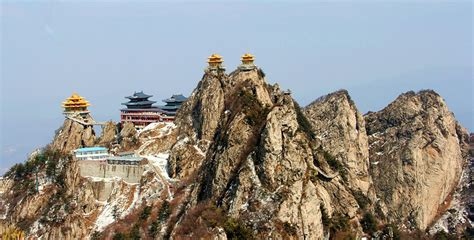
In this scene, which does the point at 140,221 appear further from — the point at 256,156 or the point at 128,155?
the point at 256,156

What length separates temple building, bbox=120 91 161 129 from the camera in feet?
353

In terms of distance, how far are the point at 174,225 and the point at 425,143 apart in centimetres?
5308

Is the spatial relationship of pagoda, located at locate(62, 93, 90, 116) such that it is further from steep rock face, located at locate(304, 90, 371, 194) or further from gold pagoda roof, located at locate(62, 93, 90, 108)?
steep rock face, located at locate(304, 90, 371, 194)

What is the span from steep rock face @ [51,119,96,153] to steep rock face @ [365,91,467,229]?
45173 millimetres

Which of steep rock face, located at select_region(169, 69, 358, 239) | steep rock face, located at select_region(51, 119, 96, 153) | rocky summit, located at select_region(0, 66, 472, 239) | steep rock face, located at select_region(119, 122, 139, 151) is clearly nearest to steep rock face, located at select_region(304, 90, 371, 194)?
rocky summit, located at select_region(0, 66, 472, 239)

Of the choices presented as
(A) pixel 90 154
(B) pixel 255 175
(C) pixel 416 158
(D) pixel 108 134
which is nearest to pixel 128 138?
(A) pixel 90 154

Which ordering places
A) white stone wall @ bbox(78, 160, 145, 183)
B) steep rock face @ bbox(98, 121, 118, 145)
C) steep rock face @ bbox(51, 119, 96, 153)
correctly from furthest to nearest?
steep rock face @ bbox(98, 121, 118, 145) < steep rock face @ bbox(51, 119, 96, 153) < white stone wall @ bbox(78, 160, 145, 183)

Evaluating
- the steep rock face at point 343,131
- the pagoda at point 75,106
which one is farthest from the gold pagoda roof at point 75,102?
the steep rock face at point 343,131

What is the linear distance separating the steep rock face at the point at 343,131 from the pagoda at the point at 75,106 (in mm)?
35857

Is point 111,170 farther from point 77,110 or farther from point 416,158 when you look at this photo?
point 416,158

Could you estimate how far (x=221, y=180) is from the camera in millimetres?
81000

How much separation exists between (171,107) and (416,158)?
41.0 meters

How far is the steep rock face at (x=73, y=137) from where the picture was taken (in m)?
104

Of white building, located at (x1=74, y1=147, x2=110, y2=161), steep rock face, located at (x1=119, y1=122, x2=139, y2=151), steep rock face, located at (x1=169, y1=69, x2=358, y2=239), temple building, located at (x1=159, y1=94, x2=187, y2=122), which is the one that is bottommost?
steep rock face, located at (x1=169, y1=69, x2=358, y2=239)
